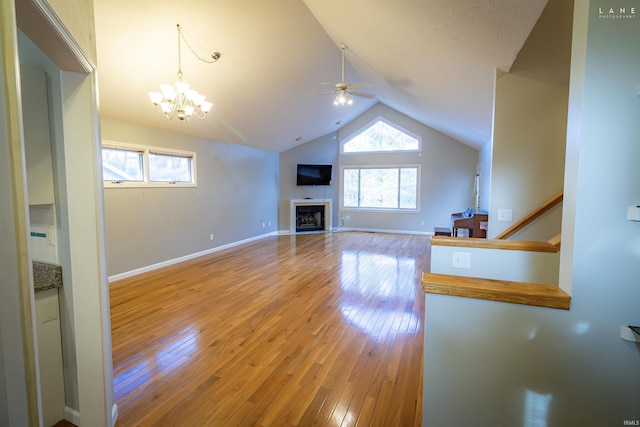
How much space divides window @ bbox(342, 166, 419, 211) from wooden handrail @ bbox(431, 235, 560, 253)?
6.21 meters

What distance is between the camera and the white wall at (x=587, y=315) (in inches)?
39.3

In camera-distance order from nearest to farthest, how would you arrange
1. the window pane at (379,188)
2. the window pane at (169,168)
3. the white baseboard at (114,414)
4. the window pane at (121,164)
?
the white baseboard at (114,414)
the window pane at (121,164)
the window pane at (169,168)
the window pane at (379,188)

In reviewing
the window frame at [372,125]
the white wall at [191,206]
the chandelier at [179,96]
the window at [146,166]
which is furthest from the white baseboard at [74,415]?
the window frame at [372,125]

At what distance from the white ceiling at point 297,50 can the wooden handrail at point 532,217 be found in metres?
1.24

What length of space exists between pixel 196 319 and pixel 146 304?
2.68 feet

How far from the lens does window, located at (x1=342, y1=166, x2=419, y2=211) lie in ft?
27.0

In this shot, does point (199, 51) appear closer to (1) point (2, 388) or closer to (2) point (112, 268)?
(2) point (112, 268)

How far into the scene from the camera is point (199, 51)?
3412 millimetres

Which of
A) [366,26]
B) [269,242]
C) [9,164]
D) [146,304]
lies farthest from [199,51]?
[269,242]

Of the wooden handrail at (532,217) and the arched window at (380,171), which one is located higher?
the arched window at (380,171)

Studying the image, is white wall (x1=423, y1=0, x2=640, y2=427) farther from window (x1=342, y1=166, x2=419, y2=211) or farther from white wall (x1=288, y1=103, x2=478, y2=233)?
window (x1=342, y1=166, x2=419, y2=211)

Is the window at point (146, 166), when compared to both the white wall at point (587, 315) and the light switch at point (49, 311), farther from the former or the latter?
the white wall at point (587, 315)

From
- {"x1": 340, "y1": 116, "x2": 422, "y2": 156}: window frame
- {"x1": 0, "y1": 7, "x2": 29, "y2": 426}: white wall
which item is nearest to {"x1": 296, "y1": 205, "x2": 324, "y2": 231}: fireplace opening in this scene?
{"x1": 340, "y1": 116, "x2": 422, "y2": 156}: window frame

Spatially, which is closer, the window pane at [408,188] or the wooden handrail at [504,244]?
the wooden handrail at [504,244]
